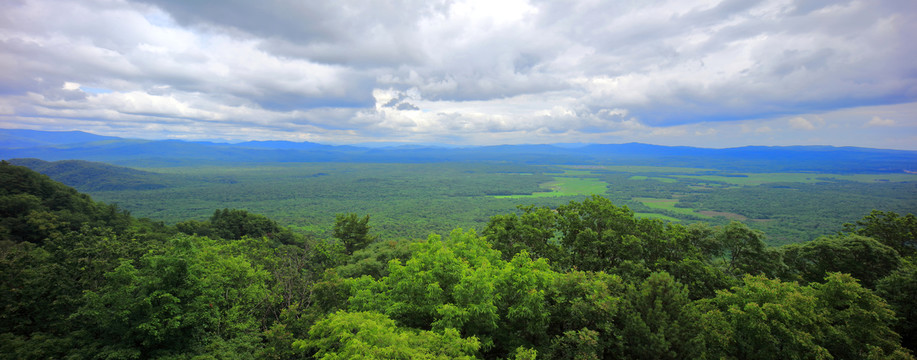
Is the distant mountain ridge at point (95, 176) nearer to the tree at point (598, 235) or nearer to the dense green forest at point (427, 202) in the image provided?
the dense green forest at point (427, 202)

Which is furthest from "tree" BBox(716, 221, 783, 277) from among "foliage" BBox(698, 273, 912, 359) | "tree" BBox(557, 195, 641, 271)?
"foliage" BBox(698, 273, 912, 359)

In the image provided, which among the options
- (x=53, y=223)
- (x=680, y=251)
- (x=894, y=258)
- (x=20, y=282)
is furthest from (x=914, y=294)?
(x=53, y=223)

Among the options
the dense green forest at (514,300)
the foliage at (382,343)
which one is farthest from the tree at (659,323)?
the foliage at (382,343)

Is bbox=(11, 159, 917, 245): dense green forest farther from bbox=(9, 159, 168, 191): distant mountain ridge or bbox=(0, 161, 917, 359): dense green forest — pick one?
bbox=(0, 161, 917, 359): dense green forest

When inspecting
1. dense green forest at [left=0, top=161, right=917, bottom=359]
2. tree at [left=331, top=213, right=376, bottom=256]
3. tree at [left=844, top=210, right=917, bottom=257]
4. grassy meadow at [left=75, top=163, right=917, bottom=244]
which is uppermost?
tree at [left=844, top=210, right=917, bottom=257]

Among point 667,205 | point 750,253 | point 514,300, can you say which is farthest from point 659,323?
point 667,205

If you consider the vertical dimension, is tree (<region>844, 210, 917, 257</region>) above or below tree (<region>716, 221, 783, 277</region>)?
above

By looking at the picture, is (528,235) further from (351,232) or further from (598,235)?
(351,232)

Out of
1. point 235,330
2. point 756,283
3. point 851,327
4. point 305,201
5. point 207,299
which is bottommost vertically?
point 305,201

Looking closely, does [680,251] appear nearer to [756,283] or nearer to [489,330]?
[756,283]
